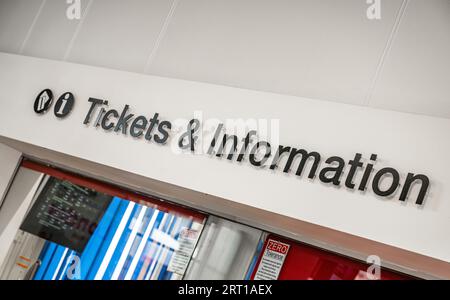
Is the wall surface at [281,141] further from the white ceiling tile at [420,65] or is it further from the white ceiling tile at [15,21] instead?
the white ceiling tile at [15,21]

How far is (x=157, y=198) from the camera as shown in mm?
4148

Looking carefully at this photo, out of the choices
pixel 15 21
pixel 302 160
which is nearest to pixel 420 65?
pixel 302 160

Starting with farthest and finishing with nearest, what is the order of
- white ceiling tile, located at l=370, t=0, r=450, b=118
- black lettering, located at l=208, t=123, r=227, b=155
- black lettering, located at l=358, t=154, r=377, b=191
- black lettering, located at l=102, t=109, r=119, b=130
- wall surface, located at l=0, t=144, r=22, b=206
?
wall surface, located at l=0, t=144, r=22, b=206 → black lettering, located at l=102, t=109, r=119, b=130 → black lettering, located at l=208, t=123, r=227, b=155 → white ceiling tile, located at l=370, t=0, r=450, b=118 → black lettering, located at l=358, t=154, r=377, b=191

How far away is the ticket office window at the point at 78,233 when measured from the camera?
4.86m

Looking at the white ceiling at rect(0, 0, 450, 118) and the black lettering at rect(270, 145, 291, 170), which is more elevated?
the white ceiling at rect(0, 0, 450, 118)

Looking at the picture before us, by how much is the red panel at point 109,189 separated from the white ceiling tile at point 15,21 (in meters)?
1.13

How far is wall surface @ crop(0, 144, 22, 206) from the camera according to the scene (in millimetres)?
4508

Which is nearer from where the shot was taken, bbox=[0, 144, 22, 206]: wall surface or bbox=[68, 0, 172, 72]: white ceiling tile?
A: bbox=[68, 0, 172, 72]: white ceiling tile

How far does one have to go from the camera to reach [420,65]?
2674 millimetres

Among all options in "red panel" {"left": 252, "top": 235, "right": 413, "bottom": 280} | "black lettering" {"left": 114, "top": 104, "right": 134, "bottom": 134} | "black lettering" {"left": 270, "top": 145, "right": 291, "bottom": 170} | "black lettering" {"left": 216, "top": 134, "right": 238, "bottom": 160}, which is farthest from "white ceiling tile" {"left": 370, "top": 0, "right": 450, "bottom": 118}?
"black lettering" {"left": 114, "top": 104, "right": 134, "bottom": 134}

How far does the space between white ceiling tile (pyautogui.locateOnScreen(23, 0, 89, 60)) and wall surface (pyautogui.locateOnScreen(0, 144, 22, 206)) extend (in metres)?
0.95

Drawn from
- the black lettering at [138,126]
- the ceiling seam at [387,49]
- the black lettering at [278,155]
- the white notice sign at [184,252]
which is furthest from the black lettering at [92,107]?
the ceiling seam at [387,49]

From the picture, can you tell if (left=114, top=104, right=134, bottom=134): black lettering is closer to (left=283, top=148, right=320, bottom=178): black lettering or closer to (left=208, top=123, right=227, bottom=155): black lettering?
(left=208, top=123, right=227, bottom=155): black lettering

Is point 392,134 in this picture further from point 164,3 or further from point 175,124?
point 164,3
